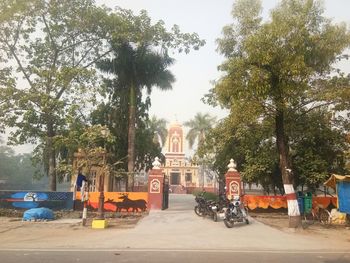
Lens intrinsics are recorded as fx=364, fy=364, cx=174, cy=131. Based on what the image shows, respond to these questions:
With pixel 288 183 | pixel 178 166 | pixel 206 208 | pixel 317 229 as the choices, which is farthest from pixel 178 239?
pixel 178 166

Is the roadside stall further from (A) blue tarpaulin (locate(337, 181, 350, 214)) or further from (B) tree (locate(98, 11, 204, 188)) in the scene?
(B) tree (locate(98, 11, 204, 188))

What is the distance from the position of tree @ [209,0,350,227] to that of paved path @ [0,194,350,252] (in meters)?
2.61

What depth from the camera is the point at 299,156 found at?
20781mm

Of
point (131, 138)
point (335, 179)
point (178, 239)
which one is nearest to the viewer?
point (178, 239)

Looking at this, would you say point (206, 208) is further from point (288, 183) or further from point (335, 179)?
point (335, 179)

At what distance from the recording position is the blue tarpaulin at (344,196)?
50.8 ft

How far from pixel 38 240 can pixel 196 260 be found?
218 inches

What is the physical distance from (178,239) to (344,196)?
8.27 metres

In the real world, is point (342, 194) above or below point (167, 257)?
above

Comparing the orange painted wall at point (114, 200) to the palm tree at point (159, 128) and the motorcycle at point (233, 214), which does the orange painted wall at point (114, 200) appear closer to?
the motorcycle at point (233, 214)

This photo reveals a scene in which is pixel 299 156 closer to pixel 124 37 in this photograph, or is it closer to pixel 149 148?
pixel 124 37

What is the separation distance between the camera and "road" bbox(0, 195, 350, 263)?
27.9 feet

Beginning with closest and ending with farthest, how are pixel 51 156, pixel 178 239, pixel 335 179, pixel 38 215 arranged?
pixel 178 239 → pixel 335 179 → pixel 38 215 → pixel 51 156

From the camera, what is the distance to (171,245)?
1048cm
